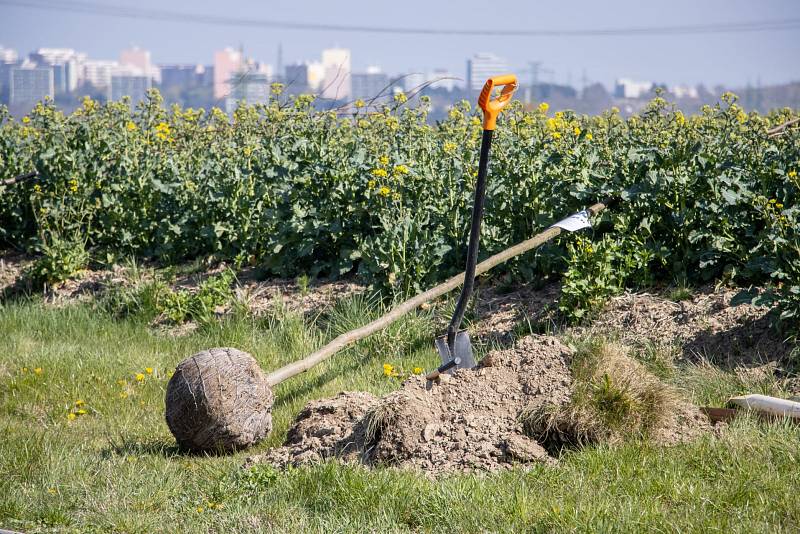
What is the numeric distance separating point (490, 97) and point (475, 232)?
629 mm

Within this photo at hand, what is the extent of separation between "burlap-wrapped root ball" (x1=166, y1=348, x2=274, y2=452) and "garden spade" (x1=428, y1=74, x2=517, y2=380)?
90 centimetres

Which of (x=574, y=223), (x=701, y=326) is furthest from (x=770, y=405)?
(x=574, y=223)

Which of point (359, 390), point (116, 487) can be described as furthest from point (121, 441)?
point (359, 390)

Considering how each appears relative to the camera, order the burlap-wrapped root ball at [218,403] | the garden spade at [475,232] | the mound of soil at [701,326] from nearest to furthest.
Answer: the garden spade at [475,232] < the burlap-wrapped root ball at [218,403] < the mound of soil at [701,326]

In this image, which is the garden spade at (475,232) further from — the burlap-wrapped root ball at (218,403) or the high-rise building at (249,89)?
the high-rise building at (249,89)

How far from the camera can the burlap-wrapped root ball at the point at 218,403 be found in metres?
4.52

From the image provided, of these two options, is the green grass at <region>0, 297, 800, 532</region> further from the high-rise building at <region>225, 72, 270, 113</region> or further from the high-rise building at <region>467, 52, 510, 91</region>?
the high-rise building at <region>225, 72, 270, 113</region>

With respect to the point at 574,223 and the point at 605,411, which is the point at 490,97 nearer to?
the point at 605,411

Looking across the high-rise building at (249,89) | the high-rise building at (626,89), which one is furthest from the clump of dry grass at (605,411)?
the high-rise building at (626,89)

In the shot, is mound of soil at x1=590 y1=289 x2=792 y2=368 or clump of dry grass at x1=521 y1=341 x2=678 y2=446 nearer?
clump of dry grass at x1=521 y1=341 x2=678 y2=446

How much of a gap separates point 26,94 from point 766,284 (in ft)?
161

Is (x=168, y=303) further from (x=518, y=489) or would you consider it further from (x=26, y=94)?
(x=26, y=94)

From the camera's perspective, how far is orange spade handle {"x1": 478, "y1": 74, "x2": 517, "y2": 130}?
4066 mm

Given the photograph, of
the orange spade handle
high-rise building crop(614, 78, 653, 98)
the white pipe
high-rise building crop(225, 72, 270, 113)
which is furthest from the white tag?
high-rise building crop(614, 78, 653, 98)
